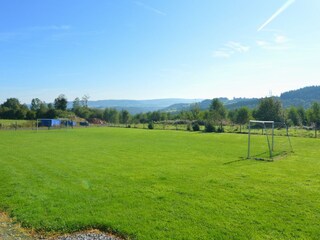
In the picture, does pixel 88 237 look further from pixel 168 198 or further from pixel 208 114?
pixel 208 114

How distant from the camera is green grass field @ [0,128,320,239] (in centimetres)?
741

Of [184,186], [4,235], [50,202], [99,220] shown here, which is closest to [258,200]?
[184,186]

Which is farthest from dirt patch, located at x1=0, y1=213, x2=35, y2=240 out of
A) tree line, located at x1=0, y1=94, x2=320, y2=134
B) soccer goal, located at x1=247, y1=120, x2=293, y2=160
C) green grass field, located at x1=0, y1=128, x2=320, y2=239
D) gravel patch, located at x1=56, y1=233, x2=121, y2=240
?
tree line, located at x1=0, y1=94, x2=320, y2=134

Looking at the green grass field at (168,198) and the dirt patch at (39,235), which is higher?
the green grass field at (168,198)

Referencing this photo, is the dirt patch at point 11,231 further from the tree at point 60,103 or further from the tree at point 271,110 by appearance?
the tree at point 60,103

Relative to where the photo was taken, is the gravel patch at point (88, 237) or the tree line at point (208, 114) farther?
the tree line at point (208, 114)

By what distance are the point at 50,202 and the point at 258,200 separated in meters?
6.90

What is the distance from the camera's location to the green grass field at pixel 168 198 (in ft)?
24.3

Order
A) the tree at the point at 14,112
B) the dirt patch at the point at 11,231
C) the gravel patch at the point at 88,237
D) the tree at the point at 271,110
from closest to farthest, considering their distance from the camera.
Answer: the gravel patch at the point at 88,237 < the dirt patch at the point at 11,231 < the tree at the point at 271,110 < the tree at the point at 14,112

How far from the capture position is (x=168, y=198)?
9680 mm

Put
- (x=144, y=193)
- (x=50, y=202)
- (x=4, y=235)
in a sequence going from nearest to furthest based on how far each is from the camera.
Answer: (x=4, y=235), (x=50, y=202), (x=144, y=193)

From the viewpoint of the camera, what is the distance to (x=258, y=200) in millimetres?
9438

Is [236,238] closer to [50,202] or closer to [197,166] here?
[50,202]

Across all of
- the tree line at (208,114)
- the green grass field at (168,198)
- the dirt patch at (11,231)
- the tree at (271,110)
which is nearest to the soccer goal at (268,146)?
the green grass field at (168,198)
